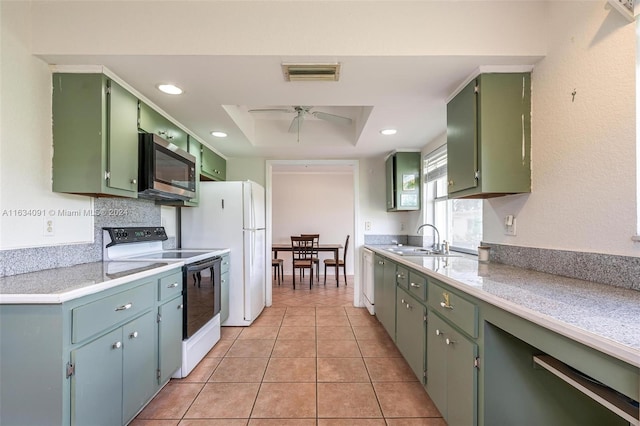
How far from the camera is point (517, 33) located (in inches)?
62.2

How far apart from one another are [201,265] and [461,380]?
1967 millimetres

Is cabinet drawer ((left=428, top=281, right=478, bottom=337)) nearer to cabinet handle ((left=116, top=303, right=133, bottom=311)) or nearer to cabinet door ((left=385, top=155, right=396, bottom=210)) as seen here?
cabinet handle ((left=116, top=303, right=133, bottom=311))

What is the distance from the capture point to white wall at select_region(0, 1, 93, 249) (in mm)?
1445

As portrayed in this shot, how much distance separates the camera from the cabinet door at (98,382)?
119 cm

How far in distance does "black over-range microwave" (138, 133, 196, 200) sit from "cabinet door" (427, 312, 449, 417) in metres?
2.06

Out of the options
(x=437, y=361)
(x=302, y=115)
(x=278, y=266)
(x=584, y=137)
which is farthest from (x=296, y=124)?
(x=278, y=266)

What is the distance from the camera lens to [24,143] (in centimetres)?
154

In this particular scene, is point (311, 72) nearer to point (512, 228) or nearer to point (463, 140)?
point (463, 140)

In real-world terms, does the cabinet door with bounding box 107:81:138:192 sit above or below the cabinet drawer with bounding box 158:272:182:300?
above

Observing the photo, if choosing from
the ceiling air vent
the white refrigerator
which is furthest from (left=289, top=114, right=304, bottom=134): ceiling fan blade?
the ceiling air vent

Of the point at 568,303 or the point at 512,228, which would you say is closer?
the point at 568,303

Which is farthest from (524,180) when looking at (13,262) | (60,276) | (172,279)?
(13,262)

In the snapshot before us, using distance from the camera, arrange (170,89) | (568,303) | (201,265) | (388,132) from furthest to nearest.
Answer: (388,132)
(201,265)
(170,89)
(568,303)

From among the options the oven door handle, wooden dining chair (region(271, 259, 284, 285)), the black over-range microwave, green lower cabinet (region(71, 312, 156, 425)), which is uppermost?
the black over-range microwave
